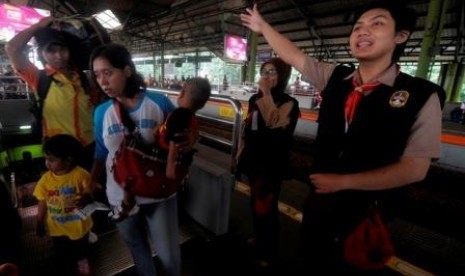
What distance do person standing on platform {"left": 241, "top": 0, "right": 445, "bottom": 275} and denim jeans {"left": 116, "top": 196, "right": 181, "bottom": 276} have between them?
83cm

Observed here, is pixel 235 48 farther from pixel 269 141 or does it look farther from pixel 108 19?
pixel 269 141

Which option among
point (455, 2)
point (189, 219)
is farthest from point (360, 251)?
point (455, 2)

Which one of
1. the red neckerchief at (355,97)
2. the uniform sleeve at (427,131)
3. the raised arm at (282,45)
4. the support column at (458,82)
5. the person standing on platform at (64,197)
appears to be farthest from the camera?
the support column at (458,82)

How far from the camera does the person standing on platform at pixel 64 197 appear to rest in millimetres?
1897

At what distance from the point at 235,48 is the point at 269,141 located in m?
14.4

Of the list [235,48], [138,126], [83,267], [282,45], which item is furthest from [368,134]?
[235,48]

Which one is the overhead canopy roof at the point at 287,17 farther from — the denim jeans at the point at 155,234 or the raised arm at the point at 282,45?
the denim jeans at the point at 155,234

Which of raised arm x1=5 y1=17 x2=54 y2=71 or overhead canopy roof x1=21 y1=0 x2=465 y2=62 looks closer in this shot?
raised arm x1=5 y1=17 x2=54 y2=71

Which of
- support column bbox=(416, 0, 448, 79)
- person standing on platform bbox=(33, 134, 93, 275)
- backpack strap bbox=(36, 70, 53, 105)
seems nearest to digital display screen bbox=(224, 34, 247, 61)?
support column bbox=(416, 0, 448, 79)

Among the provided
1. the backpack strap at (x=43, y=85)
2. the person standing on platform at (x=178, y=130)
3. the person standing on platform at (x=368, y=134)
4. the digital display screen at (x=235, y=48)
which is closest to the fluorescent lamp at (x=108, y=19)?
the digital display screen at (x=235, y=48)

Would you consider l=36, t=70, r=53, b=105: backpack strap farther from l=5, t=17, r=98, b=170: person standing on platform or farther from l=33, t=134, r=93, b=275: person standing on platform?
l=33, t=134, r=93, b=275: person standing on platform

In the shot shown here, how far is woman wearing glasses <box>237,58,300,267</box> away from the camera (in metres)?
2.11

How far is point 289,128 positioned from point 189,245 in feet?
5.11

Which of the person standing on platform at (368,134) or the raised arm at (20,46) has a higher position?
the raised arm at (20,46)
